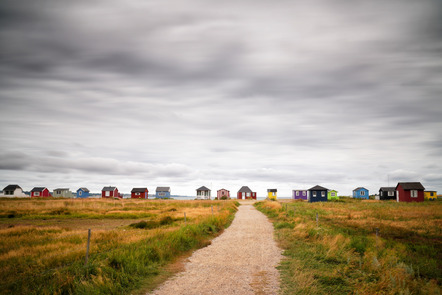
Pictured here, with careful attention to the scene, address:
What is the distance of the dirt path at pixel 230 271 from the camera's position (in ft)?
29.3

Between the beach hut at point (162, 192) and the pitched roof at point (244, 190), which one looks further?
the beach hut at point (162, 192)

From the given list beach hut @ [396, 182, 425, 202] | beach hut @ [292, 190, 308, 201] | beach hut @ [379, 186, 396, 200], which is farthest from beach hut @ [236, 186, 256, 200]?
beach hut @ [396, 182, 425, 202]

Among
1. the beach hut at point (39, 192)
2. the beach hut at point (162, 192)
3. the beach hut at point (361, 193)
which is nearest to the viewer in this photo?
the beach hut at point (361, 193)

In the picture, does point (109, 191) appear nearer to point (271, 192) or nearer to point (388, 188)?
point (271, 192)

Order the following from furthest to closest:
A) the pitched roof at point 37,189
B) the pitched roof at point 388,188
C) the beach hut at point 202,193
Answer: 1. the pitched roof at point 37,189
2. the beach hut at point 202,193
3. the pitched roof at point 388,188

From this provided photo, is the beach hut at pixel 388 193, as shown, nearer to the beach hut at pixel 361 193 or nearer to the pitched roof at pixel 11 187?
the beach hut at pixel 361 193

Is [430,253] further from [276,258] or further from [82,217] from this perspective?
[82,217]

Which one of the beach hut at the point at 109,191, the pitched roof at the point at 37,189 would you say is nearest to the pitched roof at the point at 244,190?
the beach hut at the point at 109,191

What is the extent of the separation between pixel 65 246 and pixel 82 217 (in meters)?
24.7

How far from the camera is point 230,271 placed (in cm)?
1099

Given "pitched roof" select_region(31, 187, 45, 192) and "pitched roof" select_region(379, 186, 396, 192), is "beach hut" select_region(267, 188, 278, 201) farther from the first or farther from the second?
"pitched roof" select_region(31, 187, 45, 192)

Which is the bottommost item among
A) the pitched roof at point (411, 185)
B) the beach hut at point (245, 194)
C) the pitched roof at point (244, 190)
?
the beach hut at point (245, 194)

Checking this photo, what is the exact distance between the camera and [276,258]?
13.3m

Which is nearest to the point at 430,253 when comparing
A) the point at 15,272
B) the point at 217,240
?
the point at 217,240
